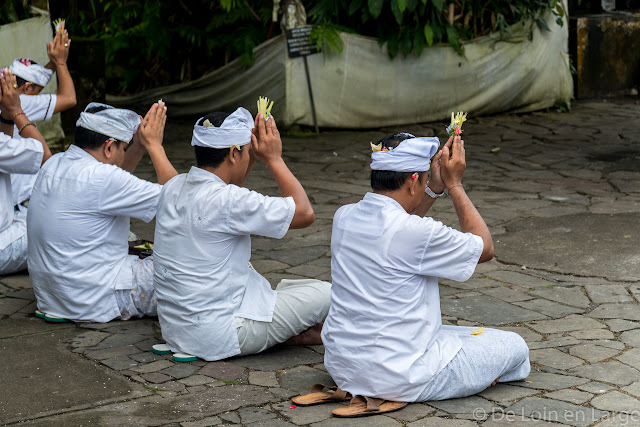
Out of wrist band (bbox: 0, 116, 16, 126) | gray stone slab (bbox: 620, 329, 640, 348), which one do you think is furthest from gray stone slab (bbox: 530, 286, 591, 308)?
wrist band (bbox: 0, 116, 16, 126)

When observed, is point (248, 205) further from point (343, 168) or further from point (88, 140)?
point (343, 168)

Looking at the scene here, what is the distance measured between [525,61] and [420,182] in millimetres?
8333

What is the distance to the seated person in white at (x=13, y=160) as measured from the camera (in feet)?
17.7

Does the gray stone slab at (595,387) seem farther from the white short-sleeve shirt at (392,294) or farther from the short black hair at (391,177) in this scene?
the short black hair at (391,177)

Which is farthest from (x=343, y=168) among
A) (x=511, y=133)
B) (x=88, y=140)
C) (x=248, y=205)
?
(x=248, y=205)

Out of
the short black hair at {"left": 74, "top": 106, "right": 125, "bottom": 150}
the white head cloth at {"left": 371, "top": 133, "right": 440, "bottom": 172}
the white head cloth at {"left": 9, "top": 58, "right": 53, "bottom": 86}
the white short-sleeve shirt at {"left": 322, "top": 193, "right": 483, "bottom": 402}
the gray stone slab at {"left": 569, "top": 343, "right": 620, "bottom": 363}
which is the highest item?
the white head cloth at {"left": 9, "top": 58, "right": 53, "bottom": 86}

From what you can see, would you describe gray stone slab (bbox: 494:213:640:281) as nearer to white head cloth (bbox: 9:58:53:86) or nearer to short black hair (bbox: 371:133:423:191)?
short black hair (bbox: 371:133:423:191)

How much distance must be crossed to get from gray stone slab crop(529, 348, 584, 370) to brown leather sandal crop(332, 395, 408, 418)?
2.84ft

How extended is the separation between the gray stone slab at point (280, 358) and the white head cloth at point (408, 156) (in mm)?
1164

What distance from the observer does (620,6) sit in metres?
14.2

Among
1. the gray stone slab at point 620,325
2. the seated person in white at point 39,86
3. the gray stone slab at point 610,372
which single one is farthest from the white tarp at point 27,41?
the gray stone slab at point 610,372

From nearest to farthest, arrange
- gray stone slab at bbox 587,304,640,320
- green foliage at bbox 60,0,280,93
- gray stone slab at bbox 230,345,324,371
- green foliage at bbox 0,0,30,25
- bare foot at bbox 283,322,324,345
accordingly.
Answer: gray stone slab at bbox 230,345,324,371 < bare foot at bbox 283,322,324,345 < gray stone slab at bbox 587,304,640,320 < green foliage at bbox 0,0,30,25 < green foliage at bbox 60,0,280,93

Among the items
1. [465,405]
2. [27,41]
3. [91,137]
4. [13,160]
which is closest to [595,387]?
[465,405]

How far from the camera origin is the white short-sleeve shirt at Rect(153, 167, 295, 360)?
4156mm
